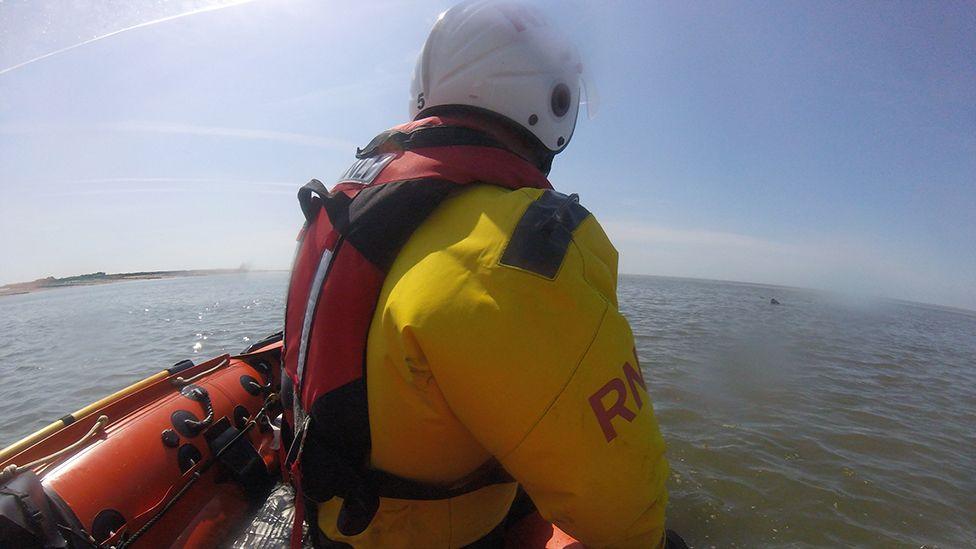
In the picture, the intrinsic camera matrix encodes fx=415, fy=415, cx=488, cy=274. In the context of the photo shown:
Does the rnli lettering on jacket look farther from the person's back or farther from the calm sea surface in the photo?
the calm sea surface

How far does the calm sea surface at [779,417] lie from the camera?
370cm

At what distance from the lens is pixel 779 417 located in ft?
19.0

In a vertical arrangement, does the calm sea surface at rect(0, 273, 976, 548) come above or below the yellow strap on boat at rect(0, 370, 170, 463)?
below

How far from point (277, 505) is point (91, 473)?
925mm

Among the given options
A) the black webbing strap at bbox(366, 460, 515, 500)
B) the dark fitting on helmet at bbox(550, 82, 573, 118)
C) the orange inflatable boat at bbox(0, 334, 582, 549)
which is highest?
the dark fitting on helmet at bbox(550, 82, 573, 118)

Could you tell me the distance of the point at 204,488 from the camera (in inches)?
103

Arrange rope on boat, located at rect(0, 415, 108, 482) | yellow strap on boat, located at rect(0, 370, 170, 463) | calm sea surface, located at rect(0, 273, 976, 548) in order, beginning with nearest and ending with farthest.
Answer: rope on boat, located at rect(0, 415, 108, 482) → yellow strap on boat, located at rect(0, 370, 170, 463) → calm sea surface, located at rect(0, 273, 976, 548)

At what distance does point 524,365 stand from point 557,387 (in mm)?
93

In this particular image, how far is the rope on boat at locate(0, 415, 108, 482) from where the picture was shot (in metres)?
1.83

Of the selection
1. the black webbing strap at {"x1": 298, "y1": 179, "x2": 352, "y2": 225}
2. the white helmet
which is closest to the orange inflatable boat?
the black webbing strap at {"x1": 298, "y1": 179, "x2": 352, "y2": 225}

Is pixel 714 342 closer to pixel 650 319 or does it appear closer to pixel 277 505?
pixel 650 319

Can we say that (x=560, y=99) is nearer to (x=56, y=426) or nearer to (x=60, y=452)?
(x=60, y=452)

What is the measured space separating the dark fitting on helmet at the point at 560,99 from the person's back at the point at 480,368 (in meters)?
0.47

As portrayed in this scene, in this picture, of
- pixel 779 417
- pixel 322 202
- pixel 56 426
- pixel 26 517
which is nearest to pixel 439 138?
pixel 322 202
